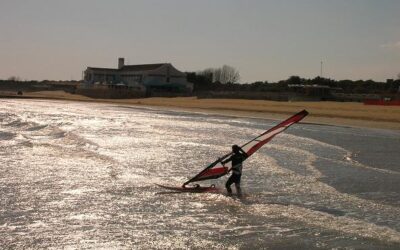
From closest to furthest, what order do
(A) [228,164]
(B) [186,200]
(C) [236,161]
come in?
(B) [186,200] < (C) [236,161] < (A) [228,164]

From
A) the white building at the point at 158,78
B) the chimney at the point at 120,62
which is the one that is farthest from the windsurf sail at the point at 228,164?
the chimney at the point at 120,62

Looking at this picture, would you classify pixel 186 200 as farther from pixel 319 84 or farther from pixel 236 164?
pixel 319 84

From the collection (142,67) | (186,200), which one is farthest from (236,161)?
(142,67)

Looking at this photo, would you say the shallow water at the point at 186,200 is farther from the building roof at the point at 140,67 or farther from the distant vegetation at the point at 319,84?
the building roof at the point at 140,67

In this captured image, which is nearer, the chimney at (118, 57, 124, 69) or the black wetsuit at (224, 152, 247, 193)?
the black wetsuit at (224, 152, 247, 193)

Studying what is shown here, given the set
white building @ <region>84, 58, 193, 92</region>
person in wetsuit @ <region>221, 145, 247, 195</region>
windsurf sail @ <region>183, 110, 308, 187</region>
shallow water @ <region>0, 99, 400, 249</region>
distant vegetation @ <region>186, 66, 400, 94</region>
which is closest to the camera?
shallow water @ <region>0, 99, 400, 249</region>

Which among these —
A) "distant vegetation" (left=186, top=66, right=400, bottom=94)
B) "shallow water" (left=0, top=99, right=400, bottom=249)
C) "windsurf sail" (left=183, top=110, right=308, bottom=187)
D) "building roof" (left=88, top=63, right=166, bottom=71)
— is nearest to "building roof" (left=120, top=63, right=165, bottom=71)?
"building roof" (left=88, top=63, right=166, bottom=71)

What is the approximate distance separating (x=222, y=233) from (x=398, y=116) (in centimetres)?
3409

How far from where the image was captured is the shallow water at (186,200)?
820 cm

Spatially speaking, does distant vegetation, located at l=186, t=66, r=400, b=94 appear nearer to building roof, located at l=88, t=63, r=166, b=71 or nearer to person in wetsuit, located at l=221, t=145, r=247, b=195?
building roof, located at l=88, t=63, r=166, b=71

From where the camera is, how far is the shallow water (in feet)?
26.9

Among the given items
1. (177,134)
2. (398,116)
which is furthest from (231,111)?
(177,134)

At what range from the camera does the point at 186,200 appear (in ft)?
36.4

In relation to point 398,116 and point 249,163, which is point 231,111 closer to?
point 398,116
